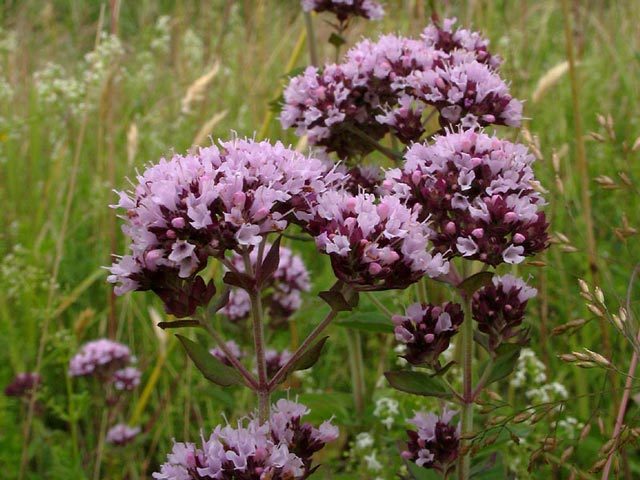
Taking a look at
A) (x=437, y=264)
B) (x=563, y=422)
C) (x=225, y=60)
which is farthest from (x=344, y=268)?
(x=225, y=60)

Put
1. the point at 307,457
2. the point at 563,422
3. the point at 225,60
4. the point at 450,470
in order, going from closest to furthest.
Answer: the point at 307,457 → the point at 450,470 → the point at 563,422 → the point at 225,60

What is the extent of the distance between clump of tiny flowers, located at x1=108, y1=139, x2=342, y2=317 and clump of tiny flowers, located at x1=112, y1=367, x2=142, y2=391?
148 centimetres

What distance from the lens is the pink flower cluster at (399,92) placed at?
5.88ft

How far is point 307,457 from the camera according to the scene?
58.2 inches

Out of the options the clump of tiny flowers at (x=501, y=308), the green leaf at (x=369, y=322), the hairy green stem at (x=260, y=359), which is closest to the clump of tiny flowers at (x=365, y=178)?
the green leaf at (x=369, y=322)

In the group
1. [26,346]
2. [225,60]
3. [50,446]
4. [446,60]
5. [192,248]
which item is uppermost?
[225,60]

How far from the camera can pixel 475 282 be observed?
150 centimetres

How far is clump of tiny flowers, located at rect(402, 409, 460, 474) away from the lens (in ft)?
5.25

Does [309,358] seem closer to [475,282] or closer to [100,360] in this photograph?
[475,282]

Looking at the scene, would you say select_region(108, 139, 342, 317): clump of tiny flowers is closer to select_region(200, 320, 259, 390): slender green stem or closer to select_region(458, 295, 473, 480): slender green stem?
select_region(200, 320, 259, 390): slender green stem

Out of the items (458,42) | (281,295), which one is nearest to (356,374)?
(281,295)

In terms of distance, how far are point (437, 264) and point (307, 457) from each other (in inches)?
Result: 16.3

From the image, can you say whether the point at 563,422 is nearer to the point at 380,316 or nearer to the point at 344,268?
the point at 380,316

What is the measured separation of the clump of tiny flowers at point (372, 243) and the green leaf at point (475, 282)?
8 cm
